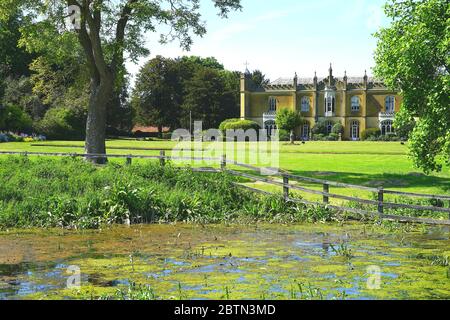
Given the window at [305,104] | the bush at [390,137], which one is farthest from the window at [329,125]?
the bush at [390,137]

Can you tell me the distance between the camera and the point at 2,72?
218 ft

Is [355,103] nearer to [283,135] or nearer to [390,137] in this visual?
[390,137]

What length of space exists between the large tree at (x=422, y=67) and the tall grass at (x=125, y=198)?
5.61m

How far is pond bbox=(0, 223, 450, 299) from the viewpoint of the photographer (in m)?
8.74

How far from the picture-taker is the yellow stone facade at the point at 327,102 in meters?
84.1

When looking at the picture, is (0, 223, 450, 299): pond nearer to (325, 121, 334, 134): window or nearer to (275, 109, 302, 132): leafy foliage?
(275, 109, 302, 132): leafy foliage

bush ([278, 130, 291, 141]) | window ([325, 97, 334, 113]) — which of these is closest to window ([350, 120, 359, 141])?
window ([325, 97, 334, 113])

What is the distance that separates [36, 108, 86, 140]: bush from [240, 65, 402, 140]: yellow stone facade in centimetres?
3031

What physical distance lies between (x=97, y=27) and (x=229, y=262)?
1742 centimetres

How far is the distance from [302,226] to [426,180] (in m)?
10.7

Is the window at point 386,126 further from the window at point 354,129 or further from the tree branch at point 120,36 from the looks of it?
the tree branch at point 120,36

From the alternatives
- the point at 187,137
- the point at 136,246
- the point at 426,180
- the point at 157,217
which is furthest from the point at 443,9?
the point at 187,137
